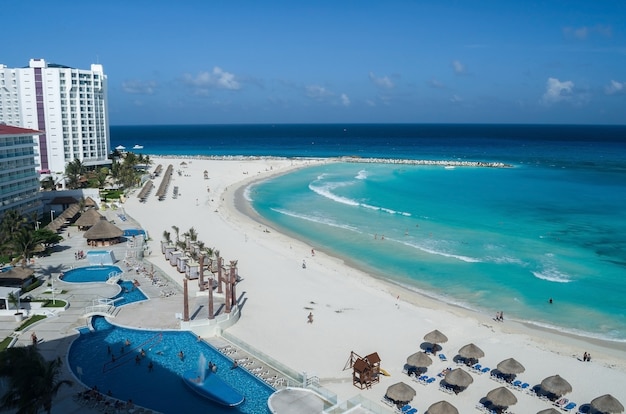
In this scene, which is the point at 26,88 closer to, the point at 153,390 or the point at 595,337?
the point at 153,390

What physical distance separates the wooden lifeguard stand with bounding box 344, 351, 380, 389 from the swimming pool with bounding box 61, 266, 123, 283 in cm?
1973

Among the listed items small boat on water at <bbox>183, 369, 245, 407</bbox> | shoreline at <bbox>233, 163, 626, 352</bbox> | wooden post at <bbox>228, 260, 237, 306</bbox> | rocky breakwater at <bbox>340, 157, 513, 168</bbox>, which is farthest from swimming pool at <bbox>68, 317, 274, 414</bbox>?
rocky breakwater at <bbox>340, 157, 513, 168</bbox>

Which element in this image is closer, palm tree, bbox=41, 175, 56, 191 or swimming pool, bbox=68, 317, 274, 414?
swimming pool, bbox=68, 317, 274, 414

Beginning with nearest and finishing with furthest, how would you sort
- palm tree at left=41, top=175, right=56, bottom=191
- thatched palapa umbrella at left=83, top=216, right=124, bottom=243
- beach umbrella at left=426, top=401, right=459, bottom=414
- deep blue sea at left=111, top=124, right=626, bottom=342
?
beach umbrella at left=426, top=401, right=459, bottom=414 < deep blue sea at left=111, top=124, right=626, bottom=342 < thatched palapa umbrella at left=83, top=216, right=124, bottom=243 < palm tree at left=41, top=175, right=56, bottom=191

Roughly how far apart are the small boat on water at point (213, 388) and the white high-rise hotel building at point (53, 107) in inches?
2341

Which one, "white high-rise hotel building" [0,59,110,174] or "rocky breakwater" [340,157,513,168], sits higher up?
"white high-rise hotel building" [0,59,110,174]

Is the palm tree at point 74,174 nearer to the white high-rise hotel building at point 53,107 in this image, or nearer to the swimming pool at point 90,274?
the white high-rise hotel building at point 53,107

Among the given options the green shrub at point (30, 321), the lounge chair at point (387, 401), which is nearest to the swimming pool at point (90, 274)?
the green shrub at point (30, 321)

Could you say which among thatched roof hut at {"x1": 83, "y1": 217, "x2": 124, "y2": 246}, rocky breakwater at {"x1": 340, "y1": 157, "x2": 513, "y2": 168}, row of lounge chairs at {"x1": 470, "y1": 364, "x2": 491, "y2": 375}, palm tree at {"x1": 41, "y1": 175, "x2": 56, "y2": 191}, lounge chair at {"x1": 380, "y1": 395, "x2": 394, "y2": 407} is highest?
rocky breakwater at {"x1": 340, "y1": 157, "x2": 513, "y2": 168}

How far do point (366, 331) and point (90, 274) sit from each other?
65.4ft

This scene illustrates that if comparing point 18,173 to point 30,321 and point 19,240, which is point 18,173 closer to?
point 19,240

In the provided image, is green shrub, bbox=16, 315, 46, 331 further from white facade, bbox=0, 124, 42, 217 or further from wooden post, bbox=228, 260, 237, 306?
white facade, bbox=0, 124, 42, 217

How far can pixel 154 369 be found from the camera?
73.7 feet

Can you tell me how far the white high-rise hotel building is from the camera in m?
70.4
